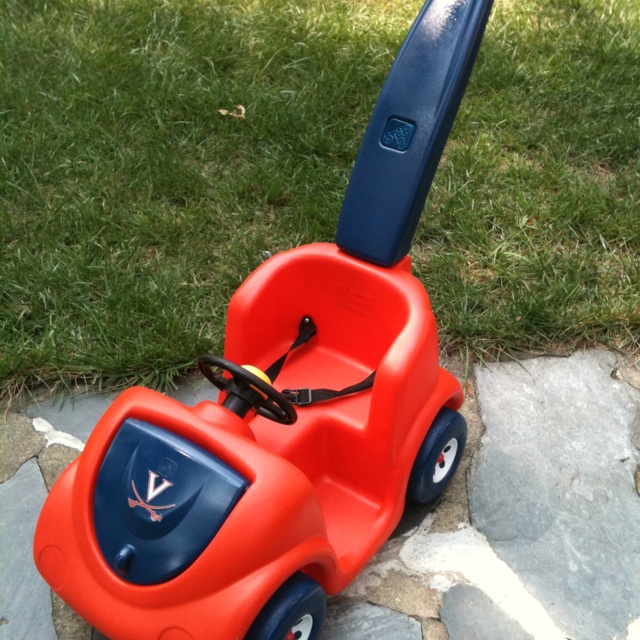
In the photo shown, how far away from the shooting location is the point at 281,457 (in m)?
1.01

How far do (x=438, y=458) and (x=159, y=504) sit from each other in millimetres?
471

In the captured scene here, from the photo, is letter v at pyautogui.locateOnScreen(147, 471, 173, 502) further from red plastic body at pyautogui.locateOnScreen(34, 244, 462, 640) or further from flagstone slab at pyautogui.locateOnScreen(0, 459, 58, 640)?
flagstone slab at pyautogui.locateOnScreen(0, 459, 58, 640)

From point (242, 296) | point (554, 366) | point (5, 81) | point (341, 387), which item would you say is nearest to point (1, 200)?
point (5, 81)

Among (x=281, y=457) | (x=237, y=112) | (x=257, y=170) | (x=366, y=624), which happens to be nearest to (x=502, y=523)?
(x=366, y=624)

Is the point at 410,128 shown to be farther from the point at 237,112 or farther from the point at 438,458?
the point at 237,112

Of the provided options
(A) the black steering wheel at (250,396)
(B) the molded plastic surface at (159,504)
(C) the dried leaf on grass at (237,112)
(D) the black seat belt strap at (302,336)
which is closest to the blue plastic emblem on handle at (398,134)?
(D) the black seat belt strap at (302,336)

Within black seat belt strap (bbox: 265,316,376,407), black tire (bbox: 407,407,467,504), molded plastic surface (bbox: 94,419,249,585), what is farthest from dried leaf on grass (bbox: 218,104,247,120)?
molded plastic surface (bbox: 94,419,249,585)

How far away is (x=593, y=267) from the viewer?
164 cm

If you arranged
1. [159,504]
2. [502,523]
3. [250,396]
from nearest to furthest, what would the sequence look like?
[159,504] → [250,396] → [502,523]

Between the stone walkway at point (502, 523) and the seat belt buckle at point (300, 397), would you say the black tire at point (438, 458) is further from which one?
the seat belt buckle at point (300, 397)

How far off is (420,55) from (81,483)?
753 mm

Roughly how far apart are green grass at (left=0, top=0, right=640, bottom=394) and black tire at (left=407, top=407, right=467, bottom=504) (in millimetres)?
315

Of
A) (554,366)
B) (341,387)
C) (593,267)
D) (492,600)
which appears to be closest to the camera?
(492,600)

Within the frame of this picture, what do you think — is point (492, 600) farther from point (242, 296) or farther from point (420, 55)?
point (420, 55)
